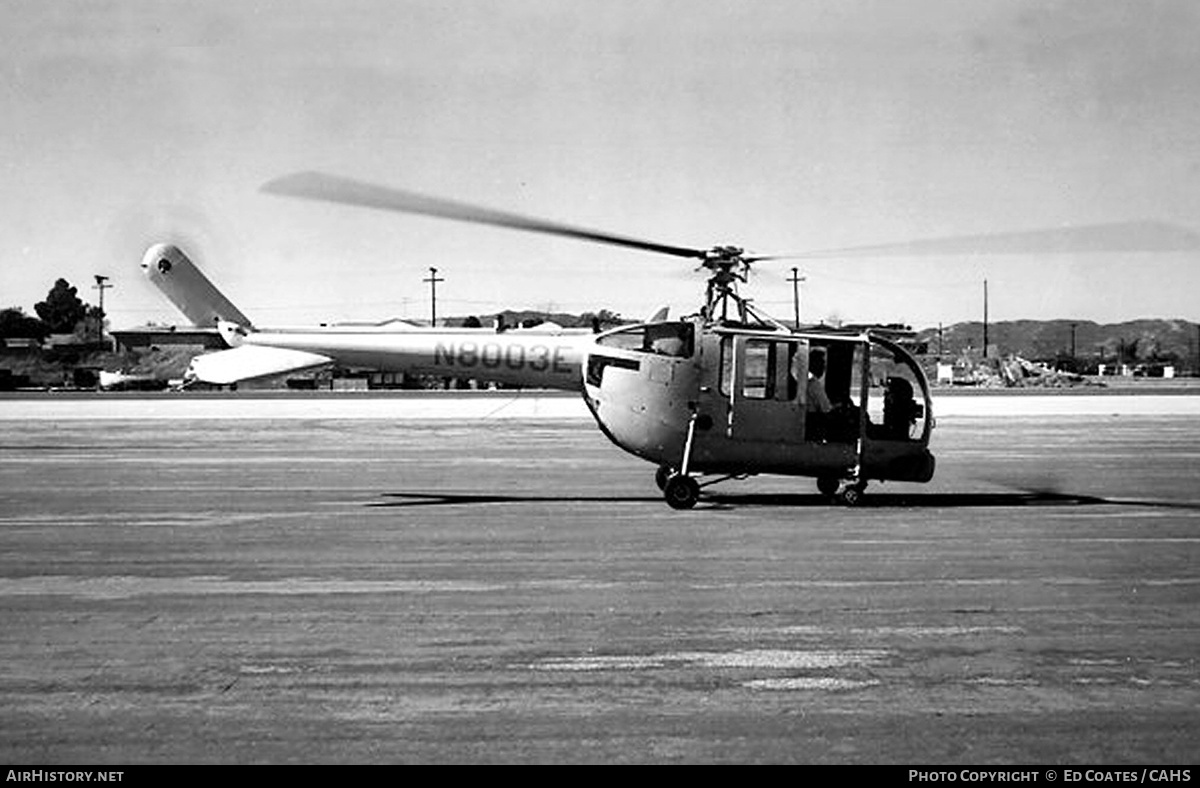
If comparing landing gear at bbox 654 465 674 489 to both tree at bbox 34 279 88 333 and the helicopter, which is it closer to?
the helicopter

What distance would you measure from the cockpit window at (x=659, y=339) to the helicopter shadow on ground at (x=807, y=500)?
225 centimetres

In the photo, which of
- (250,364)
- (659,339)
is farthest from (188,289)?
(659,339)

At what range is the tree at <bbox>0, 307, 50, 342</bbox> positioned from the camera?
496 ft

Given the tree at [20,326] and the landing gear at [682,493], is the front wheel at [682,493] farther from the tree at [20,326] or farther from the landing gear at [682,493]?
the tree at [20,326]

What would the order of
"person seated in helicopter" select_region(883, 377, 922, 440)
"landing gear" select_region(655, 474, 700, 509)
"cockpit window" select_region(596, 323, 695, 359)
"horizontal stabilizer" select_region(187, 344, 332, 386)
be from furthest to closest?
"horizontal stabilizer" select_region(187, 344, 332, 386)
"person seated in helicopter" select_region(883, 377, 922, 440)
"cockpit window" select_region(596, 323, 695, 359)
"landing gear" select_region(655, 474, 700, 509)

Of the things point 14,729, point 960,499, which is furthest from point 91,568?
point 960,499

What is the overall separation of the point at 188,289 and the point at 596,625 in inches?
686

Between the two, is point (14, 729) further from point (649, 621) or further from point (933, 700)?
point (933, 700)

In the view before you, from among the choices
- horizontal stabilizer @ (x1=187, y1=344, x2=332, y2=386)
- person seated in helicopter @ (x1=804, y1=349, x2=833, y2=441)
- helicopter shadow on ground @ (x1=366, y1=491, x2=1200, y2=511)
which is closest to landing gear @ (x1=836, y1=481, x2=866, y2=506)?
helicopter shadow on ground @ (x1=366, y1=491, x2=1200, y2=511)

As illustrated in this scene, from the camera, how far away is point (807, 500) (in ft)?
61.7

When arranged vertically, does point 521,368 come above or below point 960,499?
above

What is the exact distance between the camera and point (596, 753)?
6.54 meters

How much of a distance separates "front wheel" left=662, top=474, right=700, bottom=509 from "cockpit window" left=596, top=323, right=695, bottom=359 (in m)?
1.82

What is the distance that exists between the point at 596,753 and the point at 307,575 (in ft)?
20.4
